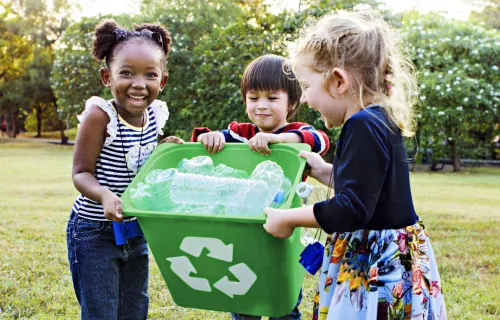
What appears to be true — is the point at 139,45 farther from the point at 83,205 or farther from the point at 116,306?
the point at 116,306

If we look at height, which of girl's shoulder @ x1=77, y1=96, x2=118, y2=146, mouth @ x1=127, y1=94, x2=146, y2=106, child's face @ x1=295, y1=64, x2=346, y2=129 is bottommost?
girl's shoulder @ x1=77, y1=96, x2=118, y2=146

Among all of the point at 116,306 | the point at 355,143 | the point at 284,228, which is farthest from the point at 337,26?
the point at 116,306

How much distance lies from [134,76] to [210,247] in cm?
73

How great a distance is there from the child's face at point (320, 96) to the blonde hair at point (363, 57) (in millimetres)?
22

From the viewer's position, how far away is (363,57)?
1525mm

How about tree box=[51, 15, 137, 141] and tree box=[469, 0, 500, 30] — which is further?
tree box=[469, 0, 500, 30]

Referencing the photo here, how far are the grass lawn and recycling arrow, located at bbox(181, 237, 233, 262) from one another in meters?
1.18

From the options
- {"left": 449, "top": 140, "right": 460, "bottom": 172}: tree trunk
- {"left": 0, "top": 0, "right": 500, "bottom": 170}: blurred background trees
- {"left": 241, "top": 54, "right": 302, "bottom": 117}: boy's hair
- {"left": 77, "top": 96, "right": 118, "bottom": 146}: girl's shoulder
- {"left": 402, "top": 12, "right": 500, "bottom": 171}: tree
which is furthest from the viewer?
{"left": 449, "top": 140, "right": 460, "bottom": 172}: tree trunk

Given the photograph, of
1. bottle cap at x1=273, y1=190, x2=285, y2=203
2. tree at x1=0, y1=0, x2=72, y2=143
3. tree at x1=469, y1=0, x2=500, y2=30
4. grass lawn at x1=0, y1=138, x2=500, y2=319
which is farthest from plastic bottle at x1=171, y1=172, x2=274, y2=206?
tree at x1=0, y1=0, x2=72, y2=143

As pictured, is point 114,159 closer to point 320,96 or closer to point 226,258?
point 226,258

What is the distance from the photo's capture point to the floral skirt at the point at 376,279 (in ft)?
5.08

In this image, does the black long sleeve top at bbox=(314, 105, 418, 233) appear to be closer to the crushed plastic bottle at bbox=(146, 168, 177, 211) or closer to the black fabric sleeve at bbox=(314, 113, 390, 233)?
the black fabric sleeve at bbox=(314, 113, 390, 233)

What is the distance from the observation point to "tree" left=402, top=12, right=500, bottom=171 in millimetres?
11539

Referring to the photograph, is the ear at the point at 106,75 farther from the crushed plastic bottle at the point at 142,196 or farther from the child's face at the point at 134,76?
the crushed plastic bottle at the point at 142,196
